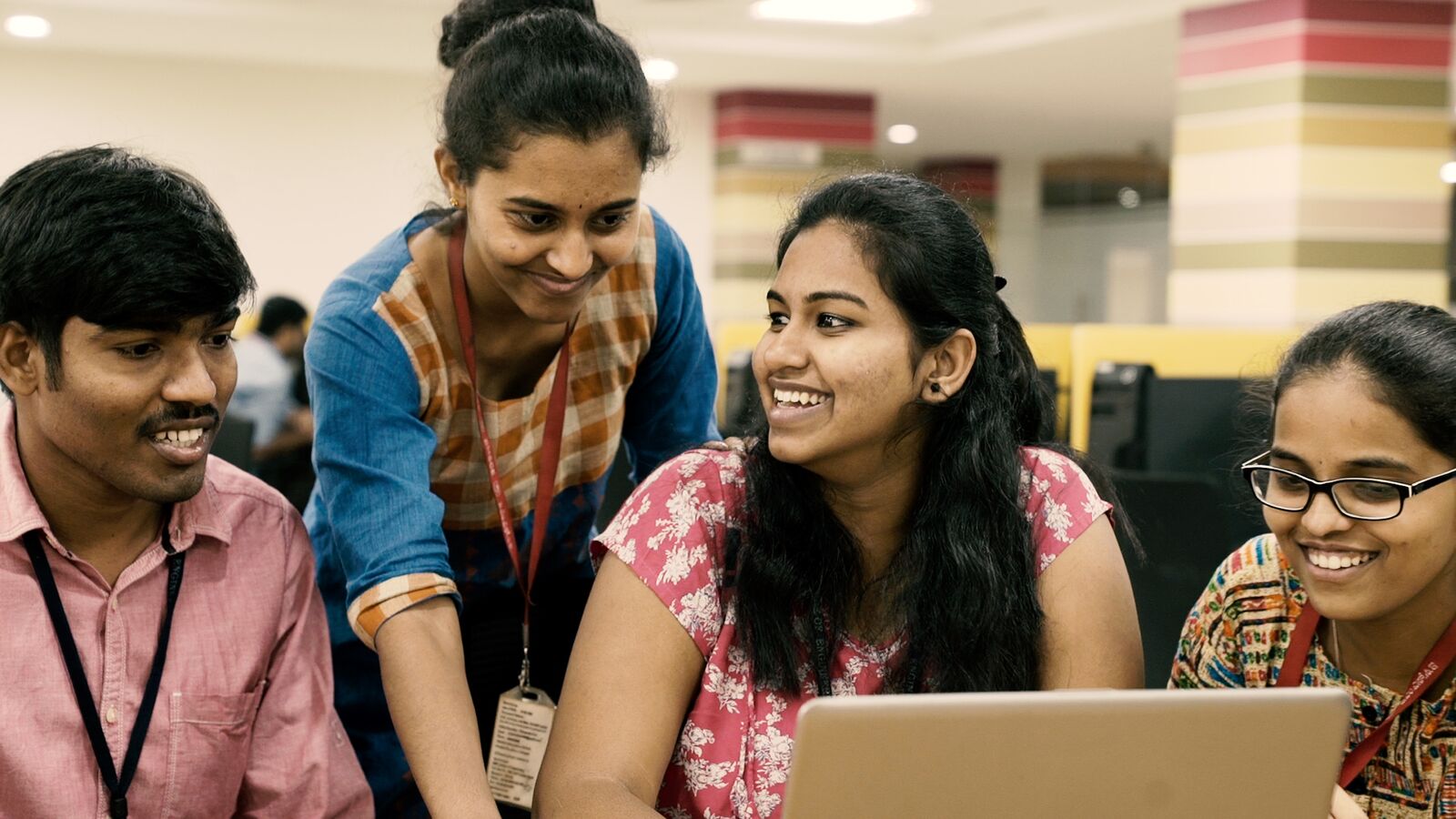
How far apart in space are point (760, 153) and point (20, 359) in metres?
9.92

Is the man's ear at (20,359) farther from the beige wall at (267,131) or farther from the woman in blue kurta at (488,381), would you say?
the beige wall at (267,131)

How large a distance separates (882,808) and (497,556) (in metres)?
0.93

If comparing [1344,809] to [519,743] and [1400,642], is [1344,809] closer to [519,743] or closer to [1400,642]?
[1400,642]

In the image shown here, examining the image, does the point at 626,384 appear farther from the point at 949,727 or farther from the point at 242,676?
the point at 949,727

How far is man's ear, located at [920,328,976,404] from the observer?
1.53m

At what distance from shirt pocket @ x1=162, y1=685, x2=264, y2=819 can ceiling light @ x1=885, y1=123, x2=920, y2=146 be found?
1170 centimetres

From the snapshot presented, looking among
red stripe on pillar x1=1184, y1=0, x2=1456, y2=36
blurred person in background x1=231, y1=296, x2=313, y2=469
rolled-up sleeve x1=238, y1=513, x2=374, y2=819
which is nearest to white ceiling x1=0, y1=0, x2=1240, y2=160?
red stripe on pillar x1=1184, y1=0, x2=1456, y2=36

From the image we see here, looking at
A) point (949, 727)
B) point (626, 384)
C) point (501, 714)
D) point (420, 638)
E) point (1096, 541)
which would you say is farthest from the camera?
point (626, 384)

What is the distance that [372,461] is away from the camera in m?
1.50

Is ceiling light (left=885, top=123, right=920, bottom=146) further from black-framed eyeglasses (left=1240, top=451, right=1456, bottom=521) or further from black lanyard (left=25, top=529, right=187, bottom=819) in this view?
black lanyard (left=25, top=529, right=187, bottom=819)

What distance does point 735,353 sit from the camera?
170 inches

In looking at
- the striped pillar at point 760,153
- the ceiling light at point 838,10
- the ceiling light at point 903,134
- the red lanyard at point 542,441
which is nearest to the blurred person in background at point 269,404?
the ceiling light at point 838,10

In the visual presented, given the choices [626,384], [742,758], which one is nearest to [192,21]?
[626,384]

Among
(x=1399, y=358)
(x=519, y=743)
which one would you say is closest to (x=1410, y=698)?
(x=1399, y=358)
